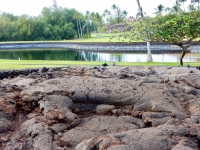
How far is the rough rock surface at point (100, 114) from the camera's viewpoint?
4.34m

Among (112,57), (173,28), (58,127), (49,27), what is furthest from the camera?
(49,27)

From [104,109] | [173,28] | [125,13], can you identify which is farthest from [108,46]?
[125,13]

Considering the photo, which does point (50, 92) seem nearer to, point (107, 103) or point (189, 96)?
point (107, 103)

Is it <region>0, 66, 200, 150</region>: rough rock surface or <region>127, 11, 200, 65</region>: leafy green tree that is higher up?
<region>127, 11, 200, 65</region>: leafy green tree

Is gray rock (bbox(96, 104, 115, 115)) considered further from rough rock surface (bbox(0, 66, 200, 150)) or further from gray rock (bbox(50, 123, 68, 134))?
gray rock (bbox(50, 123, 68, 134))

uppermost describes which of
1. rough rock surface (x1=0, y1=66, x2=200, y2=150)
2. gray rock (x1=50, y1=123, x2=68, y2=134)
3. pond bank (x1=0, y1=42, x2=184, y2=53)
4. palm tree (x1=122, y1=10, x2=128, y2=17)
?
palm tree (x1=122, y1=10, x2=128, y2=17)

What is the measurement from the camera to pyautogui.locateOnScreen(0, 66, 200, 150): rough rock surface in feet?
14.2

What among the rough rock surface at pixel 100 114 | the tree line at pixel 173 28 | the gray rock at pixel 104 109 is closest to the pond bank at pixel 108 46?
the tree line at pixel 173 28

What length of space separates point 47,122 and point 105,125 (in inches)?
43.0

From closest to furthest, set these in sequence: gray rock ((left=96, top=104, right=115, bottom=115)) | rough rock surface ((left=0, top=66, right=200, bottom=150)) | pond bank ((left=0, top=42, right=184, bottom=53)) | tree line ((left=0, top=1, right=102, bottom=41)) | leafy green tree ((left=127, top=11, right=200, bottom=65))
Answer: rough rock surface ((left=0, top=66, right=200, bottom=150))
gray rock ((left=96, top=104, right=115, bottom=115))
leafy green tree ((left=127, top=11, right=200, bottom=65))
pond bank ((left=0, top=42, right=184, bottom=53))
tree line ((left=0, top=1, right=102, bottom=41))

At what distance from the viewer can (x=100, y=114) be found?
19.0ft

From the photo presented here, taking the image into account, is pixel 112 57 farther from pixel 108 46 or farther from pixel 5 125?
pixel 5 125

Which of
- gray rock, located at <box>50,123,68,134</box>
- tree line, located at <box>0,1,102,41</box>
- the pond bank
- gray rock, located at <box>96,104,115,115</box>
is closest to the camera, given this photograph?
gray rock, located at <box>50,123,68,134</box>

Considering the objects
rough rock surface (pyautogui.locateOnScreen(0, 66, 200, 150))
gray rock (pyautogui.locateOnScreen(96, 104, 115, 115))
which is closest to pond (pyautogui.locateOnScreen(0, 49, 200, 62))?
rough rock surface (pyautogui.locateOnScreen(0, 66, 200, 150))
